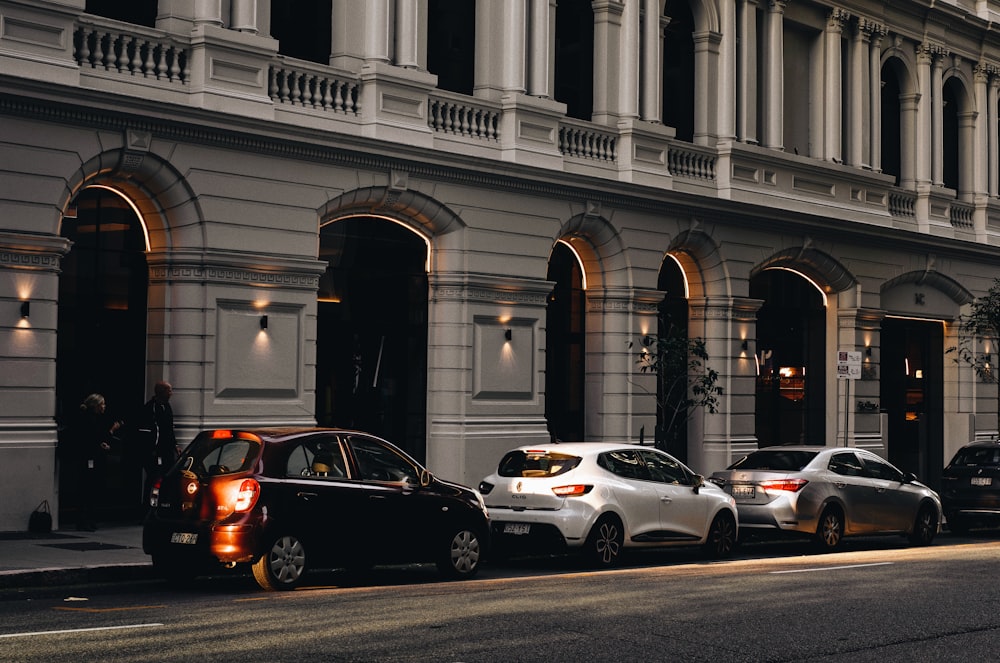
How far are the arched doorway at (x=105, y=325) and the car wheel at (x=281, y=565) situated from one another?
21.7 feet

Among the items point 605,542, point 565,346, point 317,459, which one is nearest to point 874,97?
point 565,346

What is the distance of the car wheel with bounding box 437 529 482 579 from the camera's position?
1560cm

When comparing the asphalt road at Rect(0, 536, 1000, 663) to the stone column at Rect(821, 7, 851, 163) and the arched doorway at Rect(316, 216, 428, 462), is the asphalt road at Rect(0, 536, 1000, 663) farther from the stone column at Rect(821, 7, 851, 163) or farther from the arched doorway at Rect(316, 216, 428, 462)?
the stone column at Rect(821, 7, 851, 163)

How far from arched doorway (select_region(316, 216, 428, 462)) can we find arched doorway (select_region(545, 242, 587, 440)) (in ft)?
10.8

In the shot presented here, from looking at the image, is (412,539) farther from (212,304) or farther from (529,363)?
(529,363)

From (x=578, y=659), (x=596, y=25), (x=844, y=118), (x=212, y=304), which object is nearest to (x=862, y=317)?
(x=844, y=118)

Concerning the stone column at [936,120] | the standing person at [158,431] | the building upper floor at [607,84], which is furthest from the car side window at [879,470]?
the stone column at [936,120]

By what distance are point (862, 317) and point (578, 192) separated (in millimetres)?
10526

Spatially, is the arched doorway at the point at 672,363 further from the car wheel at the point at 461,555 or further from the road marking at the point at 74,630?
the road marking at the point at 74,630

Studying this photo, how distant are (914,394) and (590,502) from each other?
22083 mm

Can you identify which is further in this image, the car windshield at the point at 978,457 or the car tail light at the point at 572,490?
the car windshield at the point at 978,457

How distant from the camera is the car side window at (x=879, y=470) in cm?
2214

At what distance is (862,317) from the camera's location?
33812mm

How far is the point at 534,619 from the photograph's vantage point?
11.7 m
